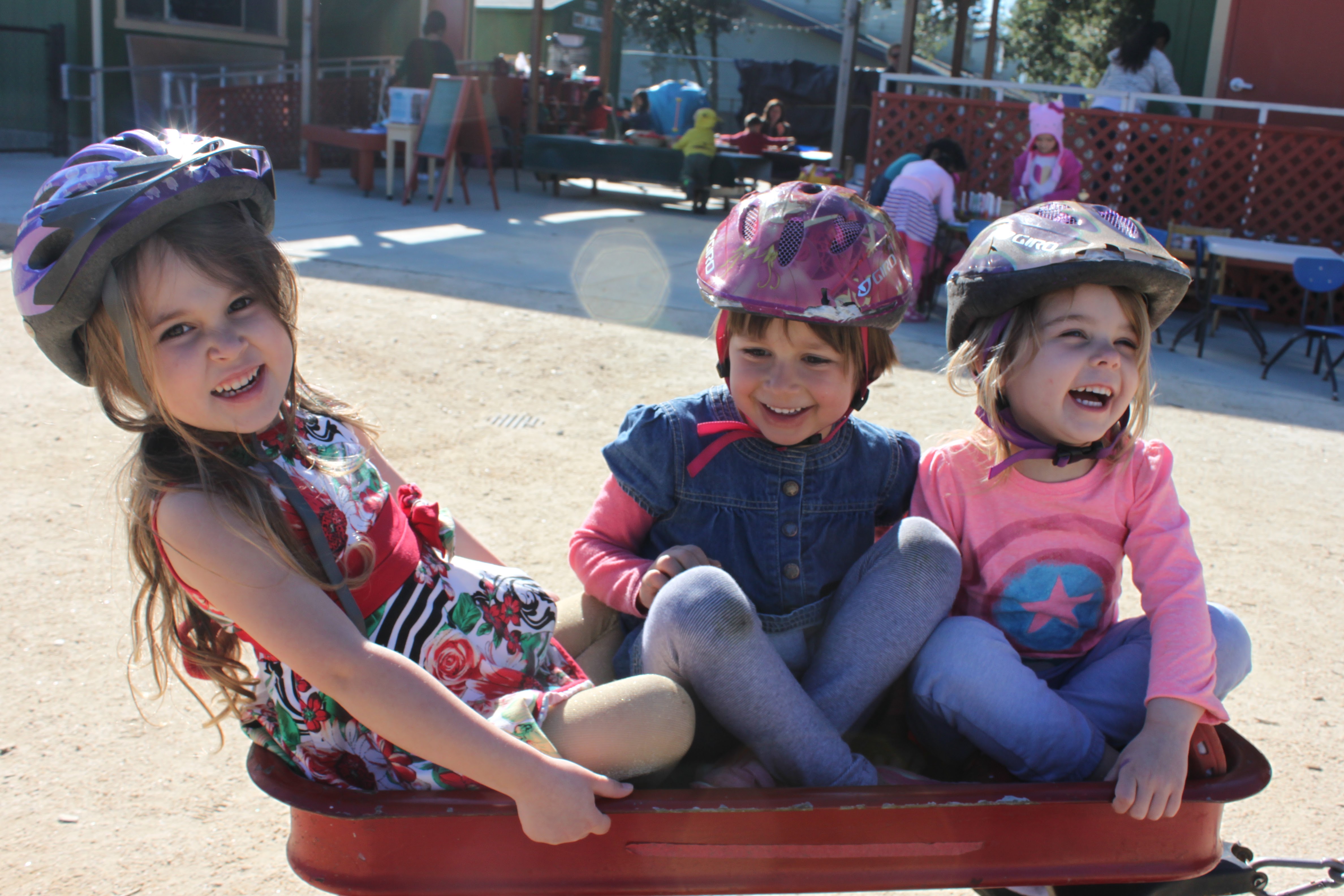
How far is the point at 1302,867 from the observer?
1.85 m

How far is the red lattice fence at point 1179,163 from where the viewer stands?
954cm

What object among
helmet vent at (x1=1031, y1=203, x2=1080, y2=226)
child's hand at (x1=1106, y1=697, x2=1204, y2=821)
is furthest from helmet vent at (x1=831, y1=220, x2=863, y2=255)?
child's hand at (x1=1106, y1=697, x2=1204, y2=821)

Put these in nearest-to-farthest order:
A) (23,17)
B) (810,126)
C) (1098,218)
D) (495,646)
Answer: (495,646) < (1098,218) < (23,17) < (810,126)

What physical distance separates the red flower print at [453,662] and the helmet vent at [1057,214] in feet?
4.27

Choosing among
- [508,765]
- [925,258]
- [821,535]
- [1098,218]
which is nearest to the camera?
[508,765]

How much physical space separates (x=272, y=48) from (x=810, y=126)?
38.8ft

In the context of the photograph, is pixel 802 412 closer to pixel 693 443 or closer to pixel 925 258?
pixel 693 443

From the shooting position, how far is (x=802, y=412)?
1994 mm

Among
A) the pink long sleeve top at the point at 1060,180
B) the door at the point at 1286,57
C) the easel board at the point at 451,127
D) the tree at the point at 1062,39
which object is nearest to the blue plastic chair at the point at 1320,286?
the pink long sleeve top at the point at 1060,180

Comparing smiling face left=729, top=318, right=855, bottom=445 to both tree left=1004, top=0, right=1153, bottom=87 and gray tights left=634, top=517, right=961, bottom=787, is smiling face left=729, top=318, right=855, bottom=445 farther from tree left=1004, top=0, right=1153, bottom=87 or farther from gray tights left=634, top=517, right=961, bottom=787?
tree left=1004, top=0, right=1153, bottom=87

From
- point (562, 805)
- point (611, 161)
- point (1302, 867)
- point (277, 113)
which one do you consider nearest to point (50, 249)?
point (562, 805)

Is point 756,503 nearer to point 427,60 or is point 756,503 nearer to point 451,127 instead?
point 451,127

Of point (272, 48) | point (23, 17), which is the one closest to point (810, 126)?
→ point (272, 48)

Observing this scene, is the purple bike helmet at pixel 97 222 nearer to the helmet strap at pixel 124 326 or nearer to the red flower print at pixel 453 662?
the helmet strap at pixel 124 326
